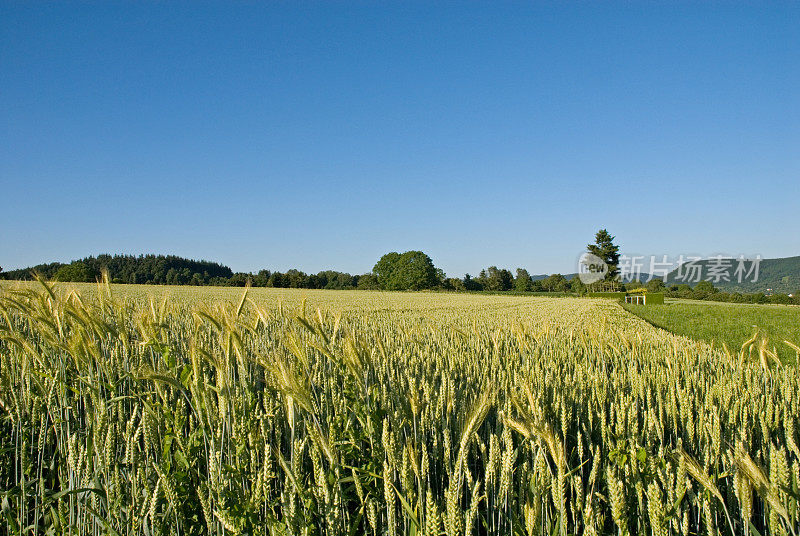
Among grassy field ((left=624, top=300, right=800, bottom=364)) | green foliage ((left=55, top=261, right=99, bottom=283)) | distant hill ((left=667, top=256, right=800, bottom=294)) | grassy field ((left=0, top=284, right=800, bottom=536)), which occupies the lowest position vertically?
grassy field ((left=624, top=300, right=800, bottom=364))

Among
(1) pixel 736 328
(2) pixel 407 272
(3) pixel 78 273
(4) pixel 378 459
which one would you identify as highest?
(2) pixel 407 272

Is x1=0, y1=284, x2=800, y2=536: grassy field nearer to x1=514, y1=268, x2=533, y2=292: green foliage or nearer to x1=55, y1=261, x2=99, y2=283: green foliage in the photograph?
x1=55, y1=261, x2=99, y2=283: green foliage

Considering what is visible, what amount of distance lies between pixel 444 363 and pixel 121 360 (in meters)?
2.13

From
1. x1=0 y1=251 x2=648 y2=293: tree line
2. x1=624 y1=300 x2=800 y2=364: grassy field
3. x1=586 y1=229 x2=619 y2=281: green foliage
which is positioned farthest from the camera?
x1=586 y1=229 x2=619 y2=281: green foliage

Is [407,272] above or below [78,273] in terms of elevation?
above

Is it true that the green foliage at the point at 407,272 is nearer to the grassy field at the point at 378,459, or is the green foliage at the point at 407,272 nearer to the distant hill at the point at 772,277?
the distant hill at the point at 772,277

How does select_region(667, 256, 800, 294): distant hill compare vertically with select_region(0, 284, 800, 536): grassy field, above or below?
above

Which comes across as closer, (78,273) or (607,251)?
(78,273)

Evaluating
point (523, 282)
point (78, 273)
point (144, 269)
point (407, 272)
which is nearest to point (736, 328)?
point (78, 273)

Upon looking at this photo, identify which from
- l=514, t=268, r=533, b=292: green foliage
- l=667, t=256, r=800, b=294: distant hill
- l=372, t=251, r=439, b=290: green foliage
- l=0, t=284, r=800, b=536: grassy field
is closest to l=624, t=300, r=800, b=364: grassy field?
l=0, t=284, r=800, b=536: grassy field

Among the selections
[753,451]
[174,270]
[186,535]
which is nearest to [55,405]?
[186,535]

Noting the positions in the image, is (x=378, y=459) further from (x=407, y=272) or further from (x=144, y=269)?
(x=407, y=272)

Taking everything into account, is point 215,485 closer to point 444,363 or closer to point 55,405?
point 55,405

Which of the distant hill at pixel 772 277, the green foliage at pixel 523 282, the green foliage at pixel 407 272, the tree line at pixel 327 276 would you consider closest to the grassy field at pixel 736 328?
the tree line at pixel 327 276
